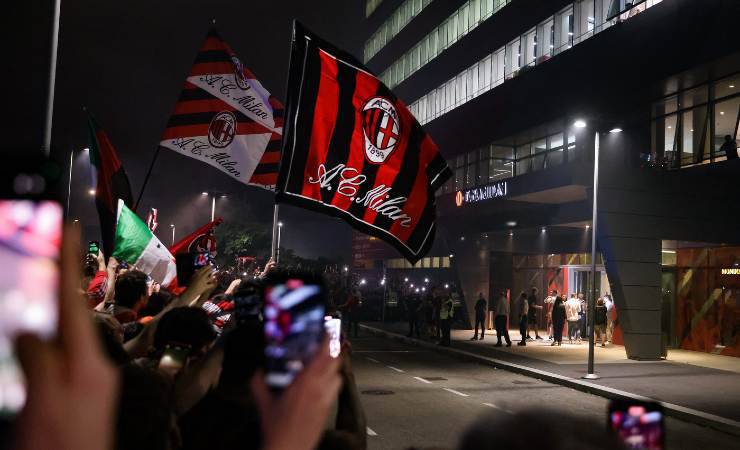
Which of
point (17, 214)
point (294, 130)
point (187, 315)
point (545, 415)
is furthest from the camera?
point (294, 130)

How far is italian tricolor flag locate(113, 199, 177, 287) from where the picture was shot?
8195 mm

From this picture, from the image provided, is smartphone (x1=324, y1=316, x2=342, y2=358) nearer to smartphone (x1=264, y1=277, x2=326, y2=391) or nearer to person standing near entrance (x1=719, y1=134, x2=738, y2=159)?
smartphone (x1=264, y1=277, x2=326, y2=391)

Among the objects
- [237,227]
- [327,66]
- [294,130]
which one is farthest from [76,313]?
[237,227]

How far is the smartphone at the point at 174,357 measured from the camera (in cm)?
328

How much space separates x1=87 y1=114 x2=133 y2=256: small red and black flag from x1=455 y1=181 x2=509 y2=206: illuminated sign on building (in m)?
17.5

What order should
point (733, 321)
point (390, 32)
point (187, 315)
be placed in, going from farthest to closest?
point (390, 32)
point (733, 321)
point (187, 315)

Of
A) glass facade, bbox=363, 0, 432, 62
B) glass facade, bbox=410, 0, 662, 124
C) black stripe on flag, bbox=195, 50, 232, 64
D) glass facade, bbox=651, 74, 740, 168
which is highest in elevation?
glass facade, bbox=363, 0, 432, 62

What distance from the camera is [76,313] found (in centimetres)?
82

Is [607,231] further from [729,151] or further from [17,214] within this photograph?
[17,214]

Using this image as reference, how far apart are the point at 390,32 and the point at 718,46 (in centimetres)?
3366

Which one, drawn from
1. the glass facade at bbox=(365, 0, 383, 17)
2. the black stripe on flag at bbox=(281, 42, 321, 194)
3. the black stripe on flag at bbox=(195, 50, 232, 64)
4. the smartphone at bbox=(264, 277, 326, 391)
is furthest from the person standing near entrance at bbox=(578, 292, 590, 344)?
the glass facade at bbox=(365, 0, 383, 17)

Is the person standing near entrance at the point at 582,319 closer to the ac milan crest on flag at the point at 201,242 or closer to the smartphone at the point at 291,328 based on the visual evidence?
the ac milan crest on flag at the point at 201,242

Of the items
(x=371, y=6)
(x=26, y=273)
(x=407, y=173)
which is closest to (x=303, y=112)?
(x=407, y=173)

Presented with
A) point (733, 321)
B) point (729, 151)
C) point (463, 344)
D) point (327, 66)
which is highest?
point (729, 151)
